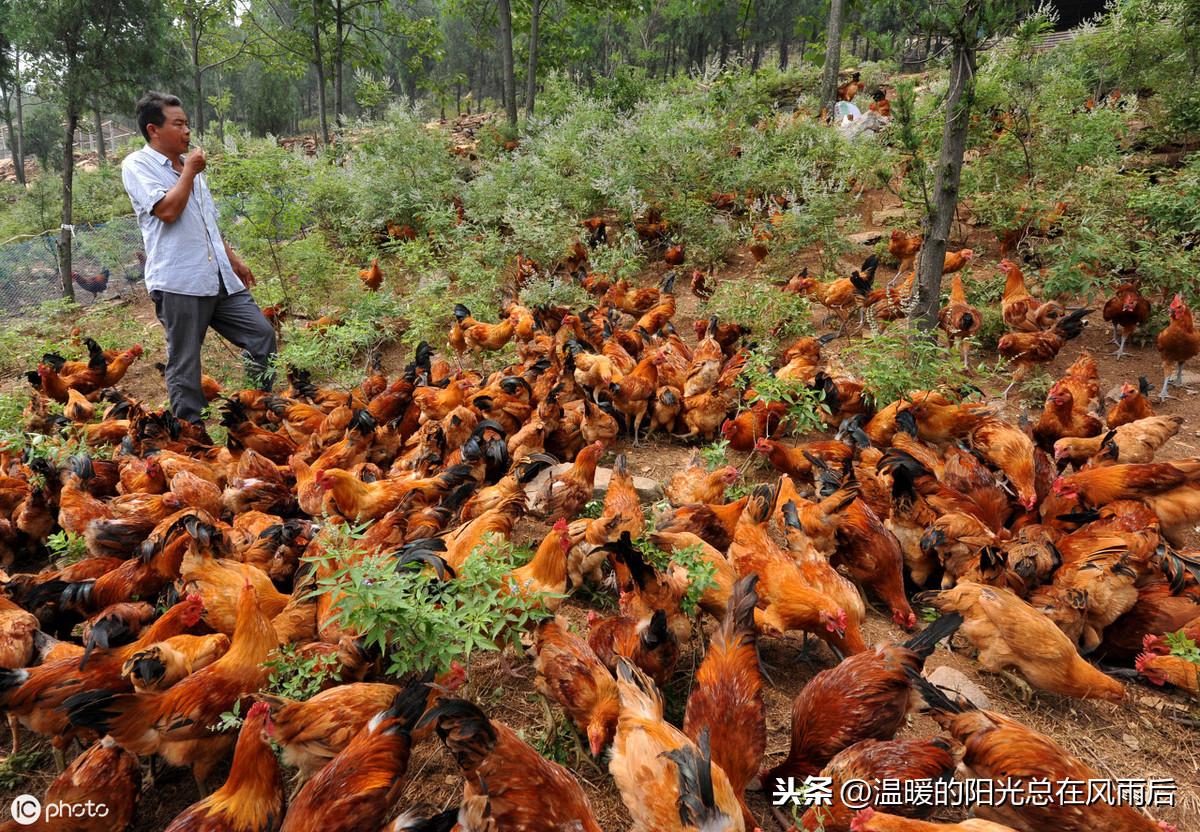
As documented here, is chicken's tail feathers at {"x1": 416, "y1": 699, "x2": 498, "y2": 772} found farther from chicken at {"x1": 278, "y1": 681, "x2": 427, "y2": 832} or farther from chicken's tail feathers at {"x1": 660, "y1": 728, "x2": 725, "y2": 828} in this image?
chicken's tail feathers at {"x1": 660, "y1": 728, "x2": 725, "y2": 828}

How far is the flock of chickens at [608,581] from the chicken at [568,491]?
0.09 feet

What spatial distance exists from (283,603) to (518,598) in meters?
1.76

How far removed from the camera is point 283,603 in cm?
337

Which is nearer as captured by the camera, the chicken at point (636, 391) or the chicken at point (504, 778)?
the chicken at point (504, 778)

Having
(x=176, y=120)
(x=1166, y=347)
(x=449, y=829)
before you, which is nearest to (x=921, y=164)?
(x=1166, y=347)

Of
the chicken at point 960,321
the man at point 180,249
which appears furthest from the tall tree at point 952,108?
the man at point 180,249

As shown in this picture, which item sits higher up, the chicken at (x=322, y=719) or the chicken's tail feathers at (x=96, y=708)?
the chicken's tail feathers at (x=96, y=708)

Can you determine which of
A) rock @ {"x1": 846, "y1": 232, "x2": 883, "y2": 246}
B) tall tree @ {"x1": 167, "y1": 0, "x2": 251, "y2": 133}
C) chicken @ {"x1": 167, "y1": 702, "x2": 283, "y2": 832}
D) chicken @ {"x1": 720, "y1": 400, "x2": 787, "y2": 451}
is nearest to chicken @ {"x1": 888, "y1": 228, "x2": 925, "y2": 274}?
rock @ {"x1": 846, "y1": 232, "x2": 883, "y2": 246}

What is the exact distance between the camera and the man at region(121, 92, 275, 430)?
16.4 feet

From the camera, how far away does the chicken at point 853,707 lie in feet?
8.20

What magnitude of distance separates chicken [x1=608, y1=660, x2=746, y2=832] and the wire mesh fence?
539 inches

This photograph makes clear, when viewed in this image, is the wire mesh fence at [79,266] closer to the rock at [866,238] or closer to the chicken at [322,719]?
the chicken at [322,719]

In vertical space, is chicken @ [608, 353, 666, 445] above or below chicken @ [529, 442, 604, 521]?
above

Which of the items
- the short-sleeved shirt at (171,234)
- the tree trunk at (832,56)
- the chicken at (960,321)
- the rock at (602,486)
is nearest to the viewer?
the rock at (602,486)
